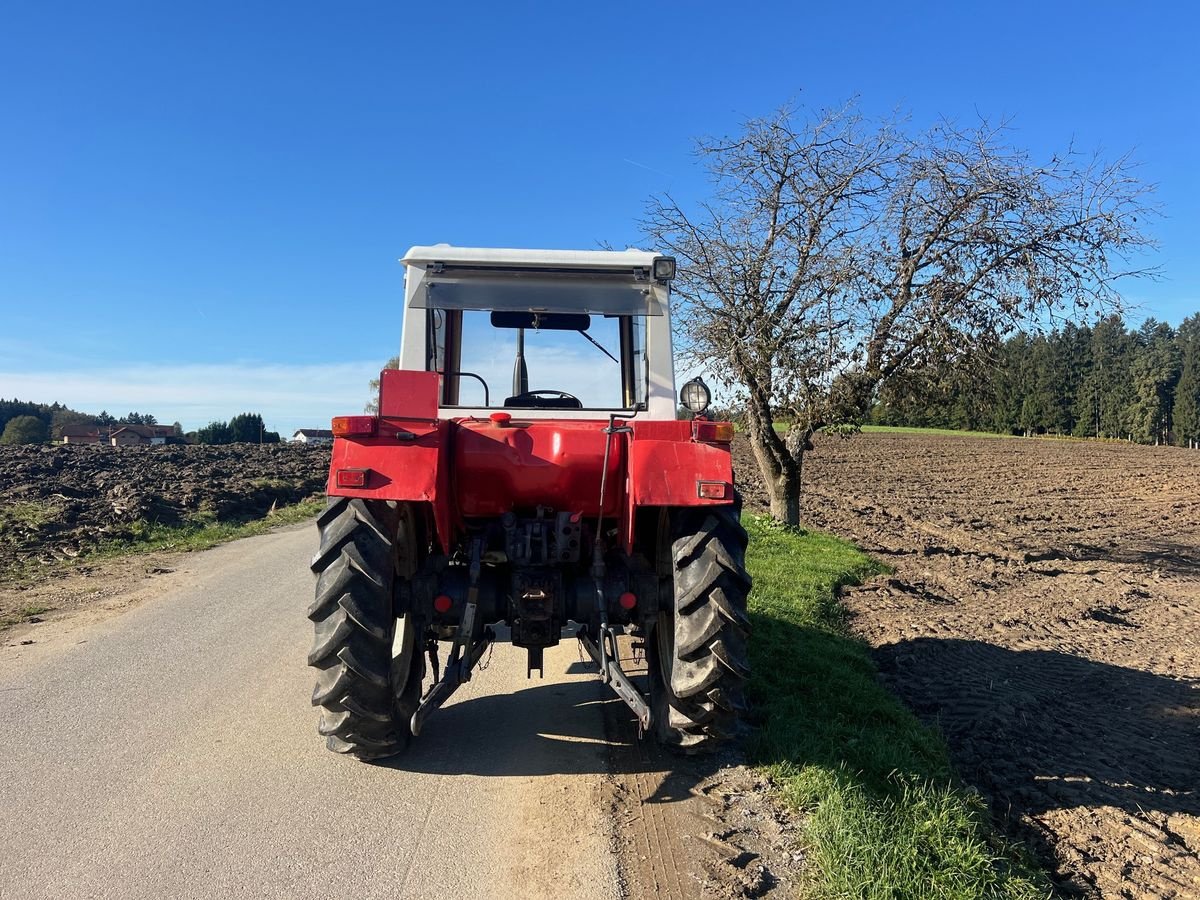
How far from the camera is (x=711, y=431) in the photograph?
405cm

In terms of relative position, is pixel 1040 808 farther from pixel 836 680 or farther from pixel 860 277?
pixel 860 277

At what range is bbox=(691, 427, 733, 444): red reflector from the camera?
4031 mm

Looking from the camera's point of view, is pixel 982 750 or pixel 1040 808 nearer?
pixel 1040 808

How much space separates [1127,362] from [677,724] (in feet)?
290

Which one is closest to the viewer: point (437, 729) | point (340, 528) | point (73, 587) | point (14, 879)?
point (14, 879)

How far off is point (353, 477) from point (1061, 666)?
614 centimetres

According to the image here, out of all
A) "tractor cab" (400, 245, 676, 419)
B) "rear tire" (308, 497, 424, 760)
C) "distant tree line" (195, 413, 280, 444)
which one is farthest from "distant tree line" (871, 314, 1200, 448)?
"rear tire" (308, 497, 424, 760)

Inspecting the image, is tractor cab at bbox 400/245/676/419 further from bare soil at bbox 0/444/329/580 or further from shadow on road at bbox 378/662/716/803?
bare soil at bbox 0/444/329/580

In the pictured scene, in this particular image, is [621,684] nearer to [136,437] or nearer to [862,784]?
[862,784]

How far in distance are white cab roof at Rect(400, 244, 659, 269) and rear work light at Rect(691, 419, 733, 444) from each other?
4.22 feet

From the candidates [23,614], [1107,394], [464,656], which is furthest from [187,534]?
[1107,394]

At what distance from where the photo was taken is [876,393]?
10898mm

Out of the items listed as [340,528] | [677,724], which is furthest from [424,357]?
[677,724]

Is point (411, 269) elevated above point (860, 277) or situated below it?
below
